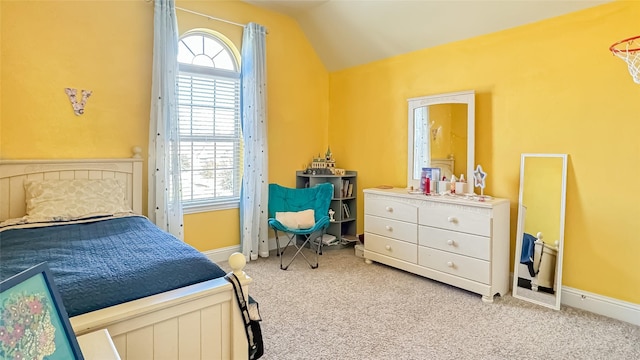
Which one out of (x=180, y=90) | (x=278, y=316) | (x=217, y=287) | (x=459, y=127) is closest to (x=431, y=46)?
(x=459, y=127)

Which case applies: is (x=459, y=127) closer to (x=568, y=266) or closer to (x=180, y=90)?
(x=568, y=266)

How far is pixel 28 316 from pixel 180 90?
10.1 feet

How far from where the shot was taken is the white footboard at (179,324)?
130cm

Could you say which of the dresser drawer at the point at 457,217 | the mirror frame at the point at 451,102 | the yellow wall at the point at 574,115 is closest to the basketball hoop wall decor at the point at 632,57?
the yellow wall at the point at 574,115

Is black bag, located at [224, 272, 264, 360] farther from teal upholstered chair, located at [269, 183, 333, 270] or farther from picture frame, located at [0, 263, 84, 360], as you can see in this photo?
teal upholstered chair, located at [269, 183, 333, 270]

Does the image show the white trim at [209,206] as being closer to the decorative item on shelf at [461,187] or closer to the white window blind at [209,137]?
the white window blind at [209,137]

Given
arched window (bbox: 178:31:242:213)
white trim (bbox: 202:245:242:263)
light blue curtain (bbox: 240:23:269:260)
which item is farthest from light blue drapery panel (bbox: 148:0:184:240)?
light blue curtain (bbox: 240:23:269:260)

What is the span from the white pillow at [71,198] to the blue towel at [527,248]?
10.8ft

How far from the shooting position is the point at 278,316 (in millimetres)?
2531

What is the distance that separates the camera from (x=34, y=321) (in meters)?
0.81

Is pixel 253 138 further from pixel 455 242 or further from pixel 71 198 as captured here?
pixel 455 242

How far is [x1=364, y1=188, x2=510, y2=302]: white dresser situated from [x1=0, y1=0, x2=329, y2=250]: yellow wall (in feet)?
5.46

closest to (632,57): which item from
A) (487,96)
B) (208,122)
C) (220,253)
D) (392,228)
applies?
(487,96)

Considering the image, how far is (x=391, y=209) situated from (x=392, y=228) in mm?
191
